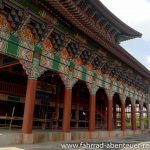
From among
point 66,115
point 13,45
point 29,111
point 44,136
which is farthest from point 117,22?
point 29,111

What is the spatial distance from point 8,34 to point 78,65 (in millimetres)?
5837

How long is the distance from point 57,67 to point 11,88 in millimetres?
4538

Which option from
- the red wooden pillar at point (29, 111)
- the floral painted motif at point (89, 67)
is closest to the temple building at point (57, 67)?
the red wooden pillar at point (29, 111)

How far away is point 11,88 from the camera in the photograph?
14.9 metres

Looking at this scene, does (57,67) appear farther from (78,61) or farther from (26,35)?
(26,35)

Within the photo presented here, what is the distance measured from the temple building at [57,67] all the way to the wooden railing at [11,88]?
0.02 metres

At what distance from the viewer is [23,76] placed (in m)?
15.6

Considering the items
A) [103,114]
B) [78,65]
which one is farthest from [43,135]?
[103,114]

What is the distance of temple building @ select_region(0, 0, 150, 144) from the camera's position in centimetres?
1006

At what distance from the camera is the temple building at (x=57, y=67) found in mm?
10059

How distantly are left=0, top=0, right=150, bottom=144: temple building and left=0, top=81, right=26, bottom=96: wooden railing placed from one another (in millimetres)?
20

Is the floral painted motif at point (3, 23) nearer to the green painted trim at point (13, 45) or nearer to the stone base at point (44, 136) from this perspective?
the green painted trim at point (13, 45)

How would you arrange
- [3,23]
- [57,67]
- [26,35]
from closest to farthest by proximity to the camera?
[3,23]
[26,35]
[57,67]

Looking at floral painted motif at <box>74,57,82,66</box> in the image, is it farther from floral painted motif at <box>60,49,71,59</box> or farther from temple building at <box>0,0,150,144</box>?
floral painted motif at <box>60,49,71,59</box>
